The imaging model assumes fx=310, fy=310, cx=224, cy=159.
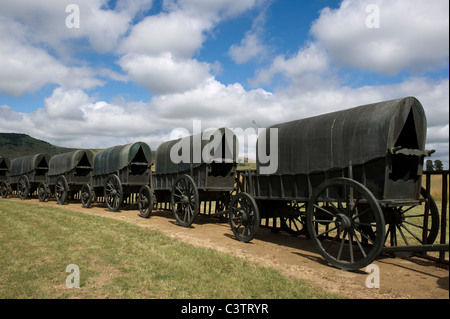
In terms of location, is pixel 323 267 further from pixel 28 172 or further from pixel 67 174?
pixel 28 172

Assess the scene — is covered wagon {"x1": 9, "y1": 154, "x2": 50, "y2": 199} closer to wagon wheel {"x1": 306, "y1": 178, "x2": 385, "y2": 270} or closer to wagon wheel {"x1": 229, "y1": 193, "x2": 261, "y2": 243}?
wagon wheel {"x1": 229, "y1": 193, "x2": 261, "y2": 243}

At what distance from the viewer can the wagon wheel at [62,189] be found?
59.5ft

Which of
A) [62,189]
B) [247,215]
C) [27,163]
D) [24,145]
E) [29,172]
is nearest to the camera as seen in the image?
[247,215]

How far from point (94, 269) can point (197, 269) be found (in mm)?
1947

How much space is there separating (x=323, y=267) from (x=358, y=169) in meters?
2.07

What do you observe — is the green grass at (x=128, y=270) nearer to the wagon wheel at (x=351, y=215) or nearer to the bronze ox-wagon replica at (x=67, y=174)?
the wagon wheel at (x=351, y=215)

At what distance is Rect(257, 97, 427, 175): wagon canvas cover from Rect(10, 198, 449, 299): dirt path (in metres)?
1.98

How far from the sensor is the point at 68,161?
18.7 metres

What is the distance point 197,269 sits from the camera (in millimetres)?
5852

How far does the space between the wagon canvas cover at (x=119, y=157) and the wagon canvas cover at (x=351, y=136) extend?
8846mm

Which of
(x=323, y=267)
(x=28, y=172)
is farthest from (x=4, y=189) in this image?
(x=323, y=267)
